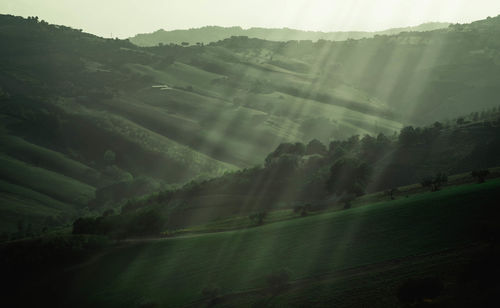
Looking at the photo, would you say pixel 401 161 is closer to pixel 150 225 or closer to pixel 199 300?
pixel 150 225

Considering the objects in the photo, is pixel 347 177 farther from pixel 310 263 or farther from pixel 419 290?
pixel 419 290

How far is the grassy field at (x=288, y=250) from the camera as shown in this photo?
6031 cm

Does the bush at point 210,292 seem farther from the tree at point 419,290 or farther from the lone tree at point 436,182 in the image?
the lone tree at point 436,182

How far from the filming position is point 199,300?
64750 mm

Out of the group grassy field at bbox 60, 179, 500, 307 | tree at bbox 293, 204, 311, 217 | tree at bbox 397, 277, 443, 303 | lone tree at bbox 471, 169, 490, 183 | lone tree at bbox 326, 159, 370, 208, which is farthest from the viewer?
lone tree at bbox 326, 159, 370, 208

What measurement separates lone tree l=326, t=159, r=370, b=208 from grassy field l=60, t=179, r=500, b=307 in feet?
104

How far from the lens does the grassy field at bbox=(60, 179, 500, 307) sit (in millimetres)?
60312

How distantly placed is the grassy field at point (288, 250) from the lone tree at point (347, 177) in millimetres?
31799

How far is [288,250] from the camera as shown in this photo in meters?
72.7

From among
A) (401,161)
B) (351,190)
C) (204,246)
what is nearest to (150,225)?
(204,246)

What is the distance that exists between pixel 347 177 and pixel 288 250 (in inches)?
2052

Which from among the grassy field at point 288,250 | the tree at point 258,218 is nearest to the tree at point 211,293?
the grassy field at point 288,250

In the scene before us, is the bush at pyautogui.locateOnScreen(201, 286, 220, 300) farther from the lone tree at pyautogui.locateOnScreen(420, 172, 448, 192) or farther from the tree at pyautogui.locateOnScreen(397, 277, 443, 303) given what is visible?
the lone tree at pyautogui.locateOnScreen(420, 172, 448, 192)

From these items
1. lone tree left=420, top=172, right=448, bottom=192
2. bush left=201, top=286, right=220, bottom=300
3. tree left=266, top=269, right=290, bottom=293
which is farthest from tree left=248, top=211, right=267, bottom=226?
lone tree left=420, top=172, right=448, bottom=192
